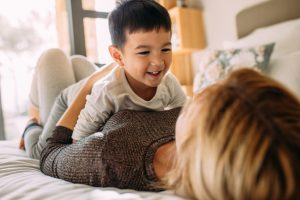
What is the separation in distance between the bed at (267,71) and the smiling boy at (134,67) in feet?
0.74

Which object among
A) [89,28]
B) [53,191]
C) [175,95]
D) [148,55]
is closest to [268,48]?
[175,95]

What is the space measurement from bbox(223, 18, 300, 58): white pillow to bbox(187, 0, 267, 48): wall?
501mm

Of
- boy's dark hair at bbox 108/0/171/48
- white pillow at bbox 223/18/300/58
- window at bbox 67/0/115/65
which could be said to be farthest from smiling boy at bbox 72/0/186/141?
window at bbox 67/0/115/65

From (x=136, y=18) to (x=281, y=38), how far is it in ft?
3.73

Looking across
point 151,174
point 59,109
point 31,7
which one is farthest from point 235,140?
point 31,7

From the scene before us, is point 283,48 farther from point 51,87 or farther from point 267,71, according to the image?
point 51,87

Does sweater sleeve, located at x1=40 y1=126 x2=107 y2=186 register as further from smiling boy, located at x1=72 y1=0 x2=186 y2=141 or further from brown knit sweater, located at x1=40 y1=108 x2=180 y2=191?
smiling boy, located at x1=72 y1=0 x2=186 y2=141

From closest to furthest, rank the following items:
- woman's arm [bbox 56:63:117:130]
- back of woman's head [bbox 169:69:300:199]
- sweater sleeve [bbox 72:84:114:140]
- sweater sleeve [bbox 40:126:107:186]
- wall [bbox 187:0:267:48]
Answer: back of woman's head [bbox 169:69:300:199] → sweater sleeve [bbox 40:126:107:186] → sweater sleeve [bbox 72:84:114:140] → woman's arm [bbox 56:63:117:130] → wall [bbox 187:0:267:48]

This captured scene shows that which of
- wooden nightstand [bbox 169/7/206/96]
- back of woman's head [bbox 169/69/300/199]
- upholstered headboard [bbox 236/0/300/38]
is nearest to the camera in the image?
back of woman's head [bbox 169/69/300/199]

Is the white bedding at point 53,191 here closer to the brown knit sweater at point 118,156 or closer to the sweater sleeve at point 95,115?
the brown knit sweater at point 118,156

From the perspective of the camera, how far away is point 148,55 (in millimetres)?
1078

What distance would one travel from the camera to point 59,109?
1515 mm

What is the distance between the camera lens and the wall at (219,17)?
2.61 metres

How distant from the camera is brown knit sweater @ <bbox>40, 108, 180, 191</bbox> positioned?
0.70 m
